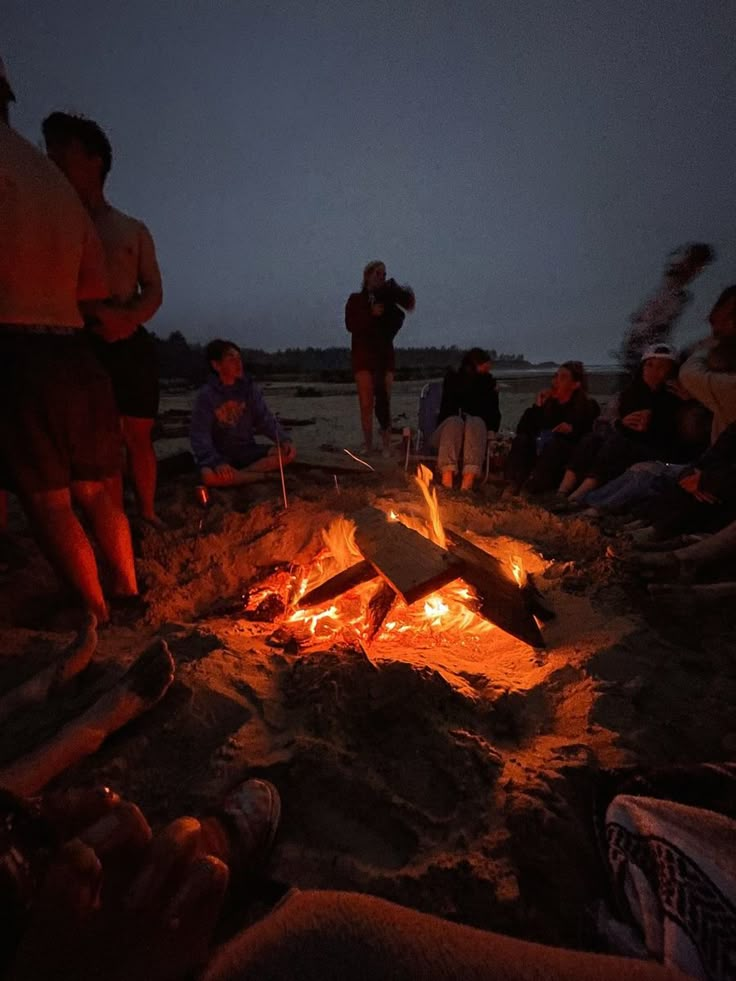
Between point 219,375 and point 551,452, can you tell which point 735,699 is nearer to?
point 551,452

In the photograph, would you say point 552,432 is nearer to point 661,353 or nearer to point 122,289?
point 661,353

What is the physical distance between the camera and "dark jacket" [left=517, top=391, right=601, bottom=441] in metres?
5.46

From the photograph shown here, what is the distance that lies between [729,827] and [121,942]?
1.27 metres

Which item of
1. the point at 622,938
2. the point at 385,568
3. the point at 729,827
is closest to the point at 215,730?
the point at 385,568

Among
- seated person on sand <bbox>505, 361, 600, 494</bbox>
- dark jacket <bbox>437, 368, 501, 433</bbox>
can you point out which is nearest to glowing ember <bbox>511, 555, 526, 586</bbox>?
seated person on sand <bbox>505, 361, 600, 494</bbox>

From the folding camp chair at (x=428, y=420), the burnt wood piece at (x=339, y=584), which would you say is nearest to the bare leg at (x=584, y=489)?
the folding camp chair at (x=428, y=420)

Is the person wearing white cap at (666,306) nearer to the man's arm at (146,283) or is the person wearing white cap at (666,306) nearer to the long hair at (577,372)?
the long hair at (577,372)

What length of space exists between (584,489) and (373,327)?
3.10m

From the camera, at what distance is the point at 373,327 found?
638cm

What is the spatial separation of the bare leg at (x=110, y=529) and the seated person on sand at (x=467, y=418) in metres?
3.10

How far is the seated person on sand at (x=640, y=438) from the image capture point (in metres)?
4.93

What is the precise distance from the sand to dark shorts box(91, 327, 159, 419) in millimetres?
1113

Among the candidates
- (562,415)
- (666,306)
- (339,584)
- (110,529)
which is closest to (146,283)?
(110,529)

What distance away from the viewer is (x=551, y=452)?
525cm
